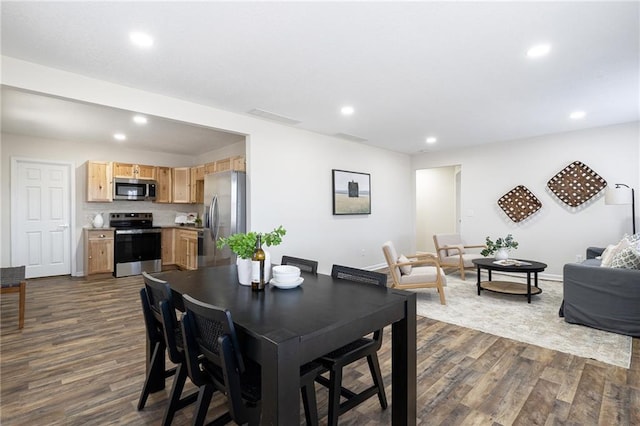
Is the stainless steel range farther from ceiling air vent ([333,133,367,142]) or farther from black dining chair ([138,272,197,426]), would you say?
black dining chair ([138,272,197,426])

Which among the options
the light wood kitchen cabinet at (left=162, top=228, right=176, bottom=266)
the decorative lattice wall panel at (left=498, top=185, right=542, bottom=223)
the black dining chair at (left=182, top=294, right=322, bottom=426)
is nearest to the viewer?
the black dining chair at (left=182, top=294, right=322, bottom=426)

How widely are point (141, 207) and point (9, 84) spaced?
14.0ft

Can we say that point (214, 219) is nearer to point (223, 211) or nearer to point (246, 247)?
point (223, 211)

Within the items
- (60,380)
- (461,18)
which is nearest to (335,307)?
(461,18)

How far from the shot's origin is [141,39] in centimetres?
241

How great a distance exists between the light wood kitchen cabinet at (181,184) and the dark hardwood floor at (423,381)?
363cm

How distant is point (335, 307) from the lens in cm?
152

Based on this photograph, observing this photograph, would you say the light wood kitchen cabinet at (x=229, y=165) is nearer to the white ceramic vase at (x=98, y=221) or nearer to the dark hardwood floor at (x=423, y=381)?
the white ceramic vase at (x=98, y=221)

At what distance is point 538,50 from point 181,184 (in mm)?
6464

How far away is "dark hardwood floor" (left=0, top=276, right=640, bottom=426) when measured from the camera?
189 centimetres

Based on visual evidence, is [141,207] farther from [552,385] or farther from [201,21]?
[552,385]

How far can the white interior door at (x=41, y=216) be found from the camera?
17.7ft

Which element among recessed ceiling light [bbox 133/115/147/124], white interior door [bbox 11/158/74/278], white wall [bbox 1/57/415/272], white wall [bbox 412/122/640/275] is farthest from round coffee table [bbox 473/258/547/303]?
white interior door [bbox 11/158/74/278]

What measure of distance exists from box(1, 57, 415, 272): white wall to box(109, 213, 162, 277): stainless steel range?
789 mm
